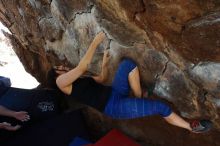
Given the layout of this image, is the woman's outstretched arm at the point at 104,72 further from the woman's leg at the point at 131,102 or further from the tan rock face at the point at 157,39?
the woman's leg at the point at 131,102

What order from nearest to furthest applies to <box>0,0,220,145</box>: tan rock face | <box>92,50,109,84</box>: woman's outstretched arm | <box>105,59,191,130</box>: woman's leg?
<box>0,0,220,145</box>: tan rock face, <box>105,59,191,130</box>: woman's leg, <box>92,50,109,84</box>: woman's outstretched arm

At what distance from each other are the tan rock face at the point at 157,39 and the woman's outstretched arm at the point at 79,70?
0.10 metres

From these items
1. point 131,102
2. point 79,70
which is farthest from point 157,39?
point 79,70

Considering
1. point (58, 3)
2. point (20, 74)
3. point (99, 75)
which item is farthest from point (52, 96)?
point (20, 74)

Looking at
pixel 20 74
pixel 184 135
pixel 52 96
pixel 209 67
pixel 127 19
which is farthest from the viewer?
pixel 20 74

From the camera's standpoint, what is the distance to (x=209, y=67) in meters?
2.96

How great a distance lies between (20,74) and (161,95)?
483 cm

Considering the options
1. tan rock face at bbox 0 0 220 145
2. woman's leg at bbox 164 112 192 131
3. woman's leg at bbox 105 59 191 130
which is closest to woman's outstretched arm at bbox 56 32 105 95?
tan rock face at bbox 0 0 220 145

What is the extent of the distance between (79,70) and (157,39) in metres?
0.70

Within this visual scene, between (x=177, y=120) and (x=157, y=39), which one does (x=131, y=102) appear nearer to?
(x=177, y=120)

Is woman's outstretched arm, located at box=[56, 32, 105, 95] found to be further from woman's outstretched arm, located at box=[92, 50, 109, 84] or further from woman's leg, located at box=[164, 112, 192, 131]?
woman's leg, located at box=[164, 112, 192, 131]

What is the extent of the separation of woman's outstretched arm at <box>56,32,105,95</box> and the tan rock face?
0.10 meters

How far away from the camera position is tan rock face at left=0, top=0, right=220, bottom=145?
2.79m

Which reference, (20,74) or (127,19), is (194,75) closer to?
(127,19)
